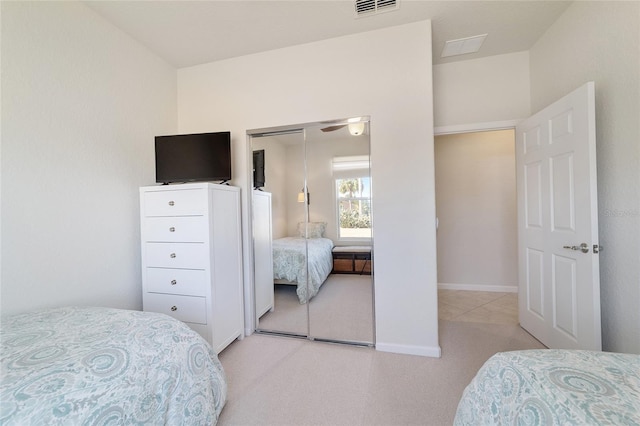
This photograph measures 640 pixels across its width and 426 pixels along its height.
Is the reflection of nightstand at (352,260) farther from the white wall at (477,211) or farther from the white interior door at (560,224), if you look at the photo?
the white wall at (477,211)

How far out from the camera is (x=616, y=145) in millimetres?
1546

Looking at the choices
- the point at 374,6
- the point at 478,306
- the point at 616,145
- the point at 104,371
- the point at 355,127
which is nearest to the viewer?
the point at 104,371

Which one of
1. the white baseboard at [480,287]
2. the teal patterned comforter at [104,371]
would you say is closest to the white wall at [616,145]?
the white baseboard at [480,287]

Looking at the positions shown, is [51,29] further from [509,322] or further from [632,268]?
[509,322]

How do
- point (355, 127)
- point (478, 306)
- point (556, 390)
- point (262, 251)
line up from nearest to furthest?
point (556, 390) < point (355, 127) < point (262, 251) < point (478, 306)

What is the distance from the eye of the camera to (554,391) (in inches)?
28.5

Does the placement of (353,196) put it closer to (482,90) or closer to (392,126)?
(392,126)

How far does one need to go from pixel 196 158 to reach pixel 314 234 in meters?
1.26

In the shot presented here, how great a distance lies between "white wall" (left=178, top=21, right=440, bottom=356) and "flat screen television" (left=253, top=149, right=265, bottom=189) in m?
0.36

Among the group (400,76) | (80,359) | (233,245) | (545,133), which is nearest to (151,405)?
(80,359)

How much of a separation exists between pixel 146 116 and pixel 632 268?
3720 mm

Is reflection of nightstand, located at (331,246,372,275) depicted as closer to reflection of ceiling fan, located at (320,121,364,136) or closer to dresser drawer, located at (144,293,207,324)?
reflection of ceiling fan, located at (320,121,364,136)

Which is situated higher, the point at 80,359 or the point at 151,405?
the point at 80,359

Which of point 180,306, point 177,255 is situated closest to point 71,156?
point 177,255
